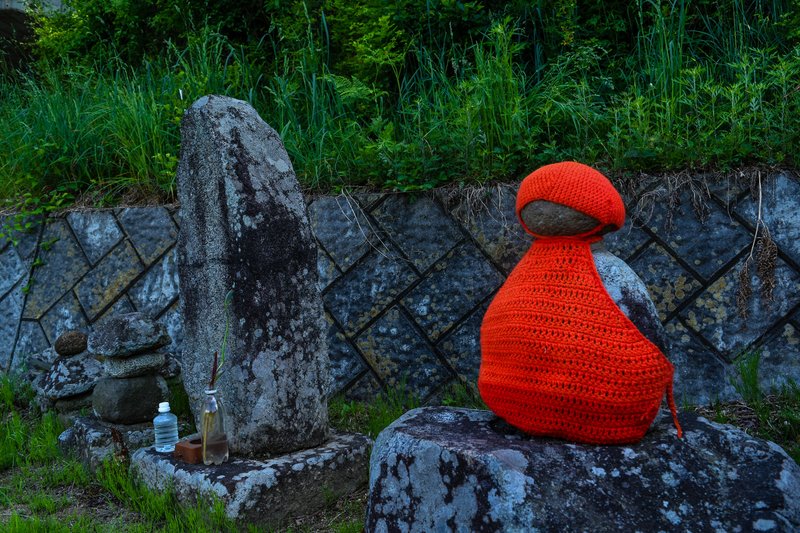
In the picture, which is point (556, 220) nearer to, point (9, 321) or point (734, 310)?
point (734, 310)

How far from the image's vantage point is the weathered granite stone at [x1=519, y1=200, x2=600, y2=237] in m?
2.26

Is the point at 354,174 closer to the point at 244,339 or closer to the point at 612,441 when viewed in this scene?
the point at 244,339

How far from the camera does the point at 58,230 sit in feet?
17.3

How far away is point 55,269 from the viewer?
524cm

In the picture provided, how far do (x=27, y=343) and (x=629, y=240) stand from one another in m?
4.21

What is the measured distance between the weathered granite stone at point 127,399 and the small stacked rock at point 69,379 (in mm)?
501

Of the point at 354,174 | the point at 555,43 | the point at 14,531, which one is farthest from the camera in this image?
the point at 555,43

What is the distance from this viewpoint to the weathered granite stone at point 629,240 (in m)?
3.84

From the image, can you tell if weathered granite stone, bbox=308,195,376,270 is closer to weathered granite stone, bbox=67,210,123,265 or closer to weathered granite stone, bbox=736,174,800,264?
weathered granite stone, bbox=67,210,123,265

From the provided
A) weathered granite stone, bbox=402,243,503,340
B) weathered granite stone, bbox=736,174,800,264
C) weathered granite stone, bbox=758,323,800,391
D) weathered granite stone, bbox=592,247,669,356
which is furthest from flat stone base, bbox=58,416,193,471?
weathered granite stone, bbox=736,174,800,264

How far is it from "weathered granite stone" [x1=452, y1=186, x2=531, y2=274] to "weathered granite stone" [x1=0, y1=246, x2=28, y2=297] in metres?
3.41

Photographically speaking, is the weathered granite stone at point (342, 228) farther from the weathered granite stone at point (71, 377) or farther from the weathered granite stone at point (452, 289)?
the weathered granite stone at point (71, 377)

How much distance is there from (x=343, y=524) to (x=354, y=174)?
2261 millimetres

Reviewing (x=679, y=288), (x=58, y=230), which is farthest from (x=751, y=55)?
(x=58, y=230)
